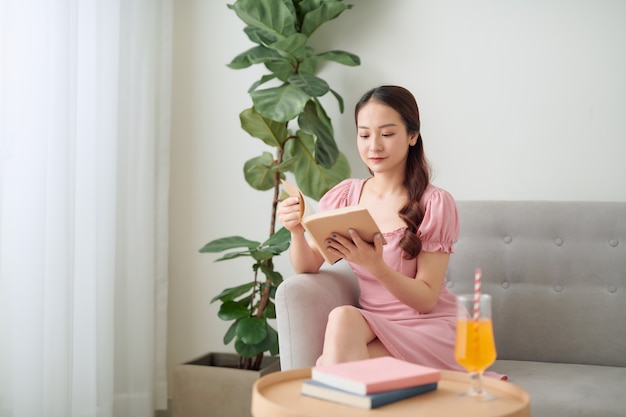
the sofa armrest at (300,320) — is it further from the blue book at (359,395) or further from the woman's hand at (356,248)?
the blue book at (359,395)

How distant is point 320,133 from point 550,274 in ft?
3.21

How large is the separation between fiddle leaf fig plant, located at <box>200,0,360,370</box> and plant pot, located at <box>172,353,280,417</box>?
0.09 m

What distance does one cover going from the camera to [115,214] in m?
2.82

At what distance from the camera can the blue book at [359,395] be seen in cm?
132

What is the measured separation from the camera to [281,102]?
273cm

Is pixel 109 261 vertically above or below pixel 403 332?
above

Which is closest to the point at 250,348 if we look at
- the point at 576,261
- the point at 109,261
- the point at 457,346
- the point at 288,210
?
the point at 109,261

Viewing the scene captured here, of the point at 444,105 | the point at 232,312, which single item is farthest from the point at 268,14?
the point at 232,312

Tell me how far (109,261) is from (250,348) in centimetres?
62

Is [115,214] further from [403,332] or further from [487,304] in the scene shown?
[487,304]

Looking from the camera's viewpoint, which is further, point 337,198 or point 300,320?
point 337,198

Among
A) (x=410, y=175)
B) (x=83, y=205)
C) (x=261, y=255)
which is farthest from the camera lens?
(x=261, y=255)

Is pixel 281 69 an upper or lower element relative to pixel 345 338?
upper

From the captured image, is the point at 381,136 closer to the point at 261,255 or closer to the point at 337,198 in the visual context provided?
the point at 337,198
